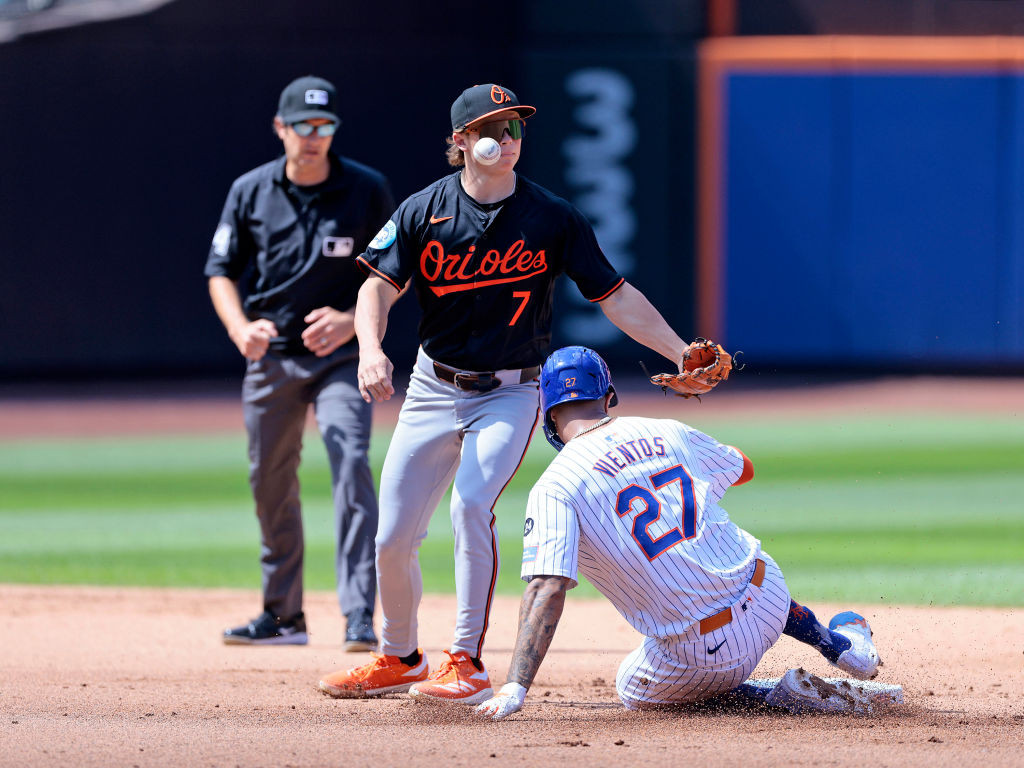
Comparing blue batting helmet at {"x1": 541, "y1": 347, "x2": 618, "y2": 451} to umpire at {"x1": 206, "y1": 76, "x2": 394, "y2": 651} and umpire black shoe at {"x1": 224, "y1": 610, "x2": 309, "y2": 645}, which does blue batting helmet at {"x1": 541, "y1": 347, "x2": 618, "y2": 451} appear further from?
umpire black shoe at {"x1": 224, "y1": 610, "x2": 309, "y2": 645}

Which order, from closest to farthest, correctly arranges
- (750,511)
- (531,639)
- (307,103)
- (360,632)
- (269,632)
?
1. (531,639)
2. (360,632)
3. (307,103)
4. (269,632)
5. (750,511)

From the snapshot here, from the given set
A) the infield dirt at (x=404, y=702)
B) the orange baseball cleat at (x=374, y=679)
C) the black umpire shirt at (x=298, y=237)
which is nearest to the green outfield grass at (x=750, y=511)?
the infield dirt at (x=404, y=702)

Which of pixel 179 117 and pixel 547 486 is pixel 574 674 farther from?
pixel 179 117

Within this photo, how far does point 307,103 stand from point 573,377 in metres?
2.06

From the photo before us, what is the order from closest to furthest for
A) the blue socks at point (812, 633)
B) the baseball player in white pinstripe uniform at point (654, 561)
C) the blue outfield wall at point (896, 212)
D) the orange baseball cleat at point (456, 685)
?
the baseball player in white pinstripe uniform at point (654, 561) → the blue socks at point (812, 633) → the orange baseball cleat at point (456, 685) → the blue outfield wall at point (896, 212)

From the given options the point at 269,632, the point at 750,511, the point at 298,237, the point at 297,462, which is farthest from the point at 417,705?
the point at 750,511

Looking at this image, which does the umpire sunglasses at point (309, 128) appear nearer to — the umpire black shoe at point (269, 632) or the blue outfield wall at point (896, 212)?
the umpire black shoe at point (269, 632)

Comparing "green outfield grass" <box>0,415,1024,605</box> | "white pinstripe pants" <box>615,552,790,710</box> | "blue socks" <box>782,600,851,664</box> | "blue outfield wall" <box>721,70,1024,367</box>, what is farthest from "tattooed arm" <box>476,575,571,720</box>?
"blue outfield wall" <box>721,70,1024,367</box>

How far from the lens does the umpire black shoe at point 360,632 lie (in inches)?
193

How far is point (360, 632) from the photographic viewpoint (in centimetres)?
490

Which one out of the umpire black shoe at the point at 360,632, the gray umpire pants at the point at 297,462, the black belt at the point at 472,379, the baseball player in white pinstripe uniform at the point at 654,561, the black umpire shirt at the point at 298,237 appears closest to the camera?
the baseball player in white pinstripe uniform at the point at 654,561

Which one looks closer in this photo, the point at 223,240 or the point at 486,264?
the point at 486,264

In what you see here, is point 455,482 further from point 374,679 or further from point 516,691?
point 516,691

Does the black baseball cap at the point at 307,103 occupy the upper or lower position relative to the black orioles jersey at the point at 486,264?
upper
